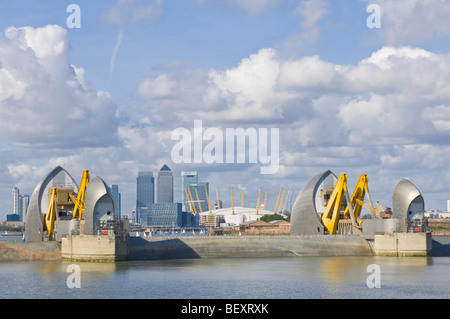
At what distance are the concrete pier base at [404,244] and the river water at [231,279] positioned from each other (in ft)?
15.6

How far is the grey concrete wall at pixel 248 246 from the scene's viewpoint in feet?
299

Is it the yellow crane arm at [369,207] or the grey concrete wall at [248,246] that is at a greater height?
the yellow crane arm at [369,207]

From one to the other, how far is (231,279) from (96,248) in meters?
23.3

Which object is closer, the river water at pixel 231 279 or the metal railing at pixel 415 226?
the river water at pixel 231 279

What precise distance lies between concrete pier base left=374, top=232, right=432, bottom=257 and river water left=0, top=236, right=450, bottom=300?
4742 mm

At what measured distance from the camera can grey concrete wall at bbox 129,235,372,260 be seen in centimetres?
9119

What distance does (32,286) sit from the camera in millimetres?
61469

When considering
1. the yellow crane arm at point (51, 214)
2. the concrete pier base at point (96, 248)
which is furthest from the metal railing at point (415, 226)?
the yellow crane arm at point (51, 214)

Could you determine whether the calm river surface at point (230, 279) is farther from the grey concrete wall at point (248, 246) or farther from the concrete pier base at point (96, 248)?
the grey concrete wall at point (248, 246)

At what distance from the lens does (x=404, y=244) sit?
3661 inches

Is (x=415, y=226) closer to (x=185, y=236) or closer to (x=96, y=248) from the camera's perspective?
(x=185, y=236)

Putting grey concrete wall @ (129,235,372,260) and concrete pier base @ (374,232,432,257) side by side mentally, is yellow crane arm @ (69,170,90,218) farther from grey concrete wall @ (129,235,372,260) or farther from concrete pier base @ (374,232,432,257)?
concrete pier base @ (374,232,432,257)
